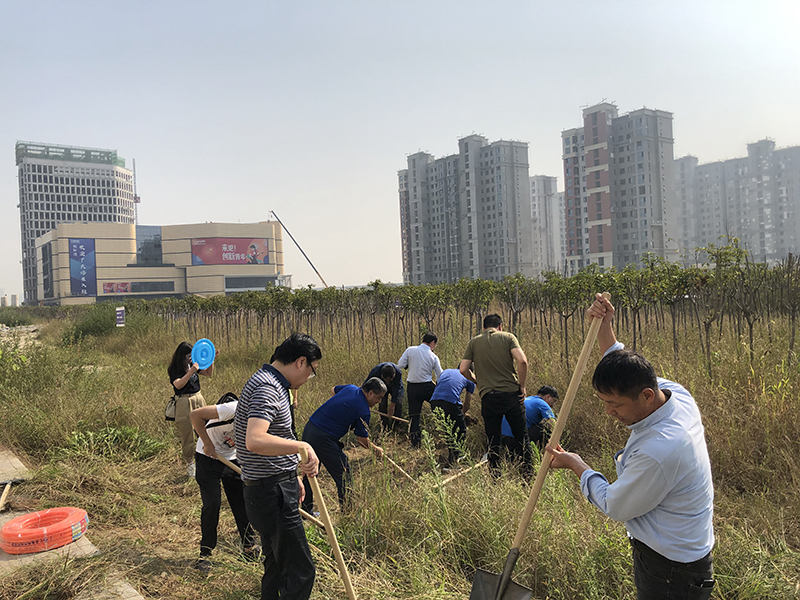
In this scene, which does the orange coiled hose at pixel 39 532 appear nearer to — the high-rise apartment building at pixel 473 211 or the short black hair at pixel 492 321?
the short black hair at pixel 492 321

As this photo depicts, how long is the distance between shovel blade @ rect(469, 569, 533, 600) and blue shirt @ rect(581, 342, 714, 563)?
80cm

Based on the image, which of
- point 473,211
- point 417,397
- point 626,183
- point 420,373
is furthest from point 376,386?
point 473,211

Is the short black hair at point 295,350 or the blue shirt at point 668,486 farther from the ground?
the short black hair at point 295,350

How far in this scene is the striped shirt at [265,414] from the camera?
2971 millimetres

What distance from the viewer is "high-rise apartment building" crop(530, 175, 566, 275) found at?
110 meters

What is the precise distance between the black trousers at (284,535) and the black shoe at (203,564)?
4.56ft

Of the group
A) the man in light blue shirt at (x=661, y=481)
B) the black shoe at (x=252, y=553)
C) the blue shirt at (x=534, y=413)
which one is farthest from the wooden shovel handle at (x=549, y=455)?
the blue shirt at (x=534, y=413)

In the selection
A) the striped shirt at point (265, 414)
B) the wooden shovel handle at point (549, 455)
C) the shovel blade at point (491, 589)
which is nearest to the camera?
the wooden shovel handle at point (549, 455)

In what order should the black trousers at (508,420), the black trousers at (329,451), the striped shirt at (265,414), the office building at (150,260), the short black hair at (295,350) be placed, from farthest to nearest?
1. the office building at (150,260)
2. the black trousers at (508,420)
3. the black trousers at (329,451)
4. the short black hair at (295,350)
5. the striped shirt at (265,414)

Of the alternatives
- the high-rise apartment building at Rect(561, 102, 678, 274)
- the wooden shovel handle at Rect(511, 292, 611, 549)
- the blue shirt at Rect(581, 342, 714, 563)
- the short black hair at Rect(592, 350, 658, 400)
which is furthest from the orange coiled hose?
the high-rise apartment building at Rect(561, 102, 678, 274)

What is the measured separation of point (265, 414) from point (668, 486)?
191 centimetres

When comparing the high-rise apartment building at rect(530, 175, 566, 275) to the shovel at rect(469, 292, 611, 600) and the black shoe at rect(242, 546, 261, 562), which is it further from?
the shovel at rect(469, 292, 611, 600)

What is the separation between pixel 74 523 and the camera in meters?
4.38

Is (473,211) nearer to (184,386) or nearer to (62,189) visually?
(184,386)
